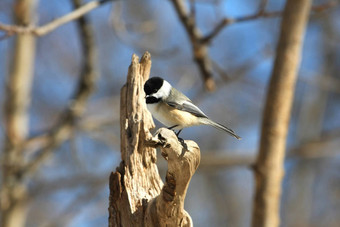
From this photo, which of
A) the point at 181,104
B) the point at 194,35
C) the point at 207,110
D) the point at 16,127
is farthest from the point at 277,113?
the point at 207,110

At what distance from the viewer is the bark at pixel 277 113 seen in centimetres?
245

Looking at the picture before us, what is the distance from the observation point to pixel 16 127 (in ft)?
11.4

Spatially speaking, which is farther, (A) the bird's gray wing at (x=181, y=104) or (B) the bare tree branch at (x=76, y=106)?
(B) the bare tree branch at (x=76, y=106)

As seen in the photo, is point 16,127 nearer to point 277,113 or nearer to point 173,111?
point 173,111

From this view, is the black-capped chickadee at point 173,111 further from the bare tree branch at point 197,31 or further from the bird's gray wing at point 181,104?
the bare tree branch at point 197,31

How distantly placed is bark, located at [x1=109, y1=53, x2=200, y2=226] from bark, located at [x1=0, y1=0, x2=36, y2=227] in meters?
1.70

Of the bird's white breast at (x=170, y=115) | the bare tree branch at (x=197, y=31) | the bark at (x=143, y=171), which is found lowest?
the bark at (x=143, y=171)

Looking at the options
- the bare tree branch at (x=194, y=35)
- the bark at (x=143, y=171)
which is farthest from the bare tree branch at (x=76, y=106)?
the bark at (x=143, y=171)

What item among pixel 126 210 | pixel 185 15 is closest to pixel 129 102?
pixel 126 210

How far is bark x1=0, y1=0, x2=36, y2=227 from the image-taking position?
3.23 meters

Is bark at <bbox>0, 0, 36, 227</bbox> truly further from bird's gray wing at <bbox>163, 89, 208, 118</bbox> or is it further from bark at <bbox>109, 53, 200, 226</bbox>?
bark at <bbox>109, 53, 200, 226</bbox>

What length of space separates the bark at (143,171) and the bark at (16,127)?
1696 millimetres

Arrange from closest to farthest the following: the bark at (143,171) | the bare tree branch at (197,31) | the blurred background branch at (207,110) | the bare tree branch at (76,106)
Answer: the bark at (143,171) < the bare tree branch at (197,31) < the bare tree branch at (76,106) < the blurred background branch at (207,110)

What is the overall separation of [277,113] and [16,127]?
223cm
